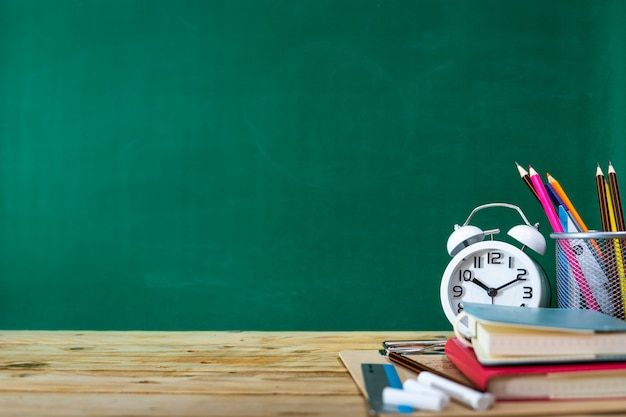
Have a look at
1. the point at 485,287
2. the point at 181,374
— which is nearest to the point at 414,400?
the point at 181,374

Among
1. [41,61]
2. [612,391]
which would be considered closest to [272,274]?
[41,61]

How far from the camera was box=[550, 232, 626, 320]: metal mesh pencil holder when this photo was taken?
3.28 ft

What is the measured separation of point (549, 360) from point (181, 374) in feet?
1.78

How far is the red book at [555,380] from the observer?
721mm

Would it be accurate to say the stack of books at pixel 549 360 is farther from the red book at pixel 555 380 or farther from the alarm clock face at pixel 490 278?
the alarm clock face at pixel 490 278

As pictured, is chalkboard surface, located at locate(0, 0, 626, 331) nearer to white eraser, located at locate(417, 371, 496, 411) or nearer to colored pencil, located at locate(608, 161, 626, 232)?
colored pencil, located at locate(608, 161, 626, 232)

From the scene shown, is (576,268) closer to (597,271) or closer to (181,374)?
(597,271)

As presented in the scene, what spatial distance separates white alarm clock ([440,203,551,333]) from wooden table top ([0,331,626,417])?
0.20 metres

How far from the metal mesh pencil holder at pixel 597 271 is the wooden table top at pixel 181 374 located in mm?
375

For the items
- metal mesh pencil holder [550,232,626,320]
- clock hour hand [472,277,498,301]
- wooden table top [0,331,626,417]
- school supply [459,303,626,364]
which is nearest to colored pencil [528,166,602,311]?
metal mesh pencil holder [550,232,626,320]

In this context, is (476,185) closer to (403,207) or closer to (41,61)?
→ (403,207)

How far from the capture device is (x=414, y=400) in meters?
0.69

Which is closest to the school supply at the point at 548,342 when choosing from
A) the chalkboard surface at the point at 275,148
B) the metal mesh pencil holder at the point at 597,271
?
the metal mesh pencil holder at the point at 597,271

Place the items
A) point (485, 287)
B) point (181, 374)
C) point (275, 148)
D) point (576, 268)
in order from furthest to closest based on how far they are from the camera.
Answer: point (275, 148)
point (485, 287)
point (576, 268)
point (181, 374)
